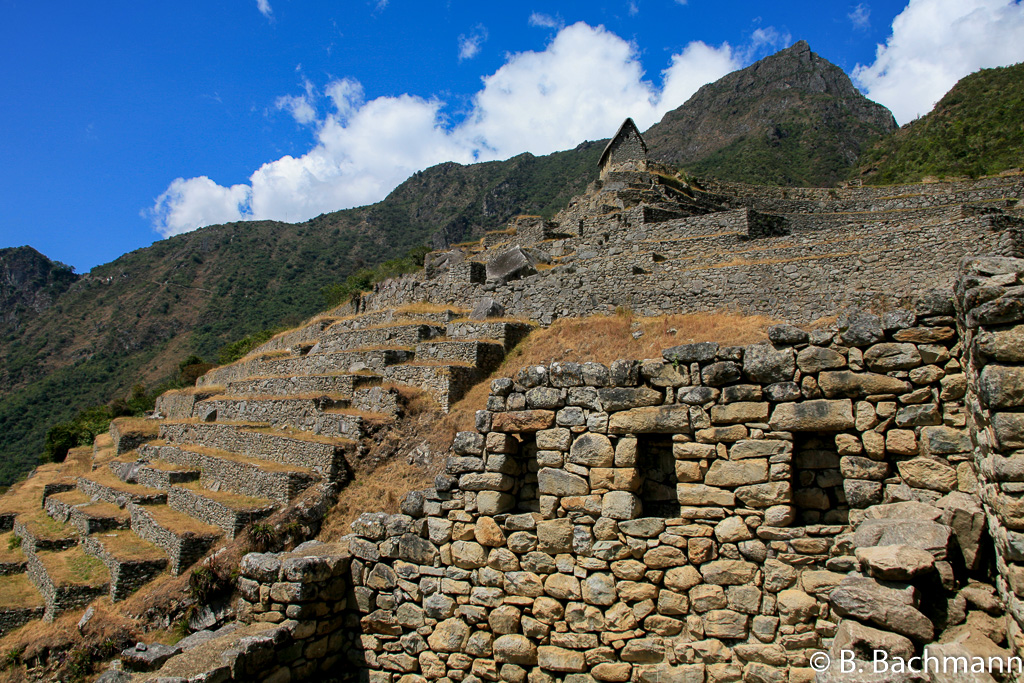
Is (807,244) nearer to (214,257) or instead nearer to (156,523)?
(156,523)

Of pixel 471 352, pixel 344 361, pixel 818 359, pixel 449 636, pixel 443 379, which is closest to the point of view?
pixel 818 359

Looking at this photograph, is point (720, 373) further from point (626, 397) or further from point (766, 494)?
point (766, 494)

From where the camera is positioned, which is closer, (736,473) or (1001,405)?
(1001,405)

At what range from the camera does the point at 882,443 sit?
13.1 ft

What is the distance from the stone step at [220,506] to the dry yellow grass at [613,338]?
18.3ft

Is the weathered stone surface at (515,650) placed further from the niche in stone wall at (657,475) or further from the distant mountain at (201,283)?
the distant mountain at (201,283)

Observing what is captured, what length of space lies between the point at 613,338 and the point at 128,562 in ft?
45.0

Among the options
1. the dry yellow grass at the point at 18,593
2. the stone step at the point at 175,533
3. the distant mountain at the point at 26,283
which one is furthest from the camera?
the distant mountain at the point at 26,283

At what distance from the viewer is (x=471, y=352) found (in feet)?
54.2

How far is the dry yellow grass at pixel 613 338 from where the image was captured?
42.3 feet

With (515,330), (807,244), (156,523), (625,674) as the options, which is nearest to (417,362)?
(515,330)

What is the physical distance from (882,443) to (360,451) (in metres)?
12.5

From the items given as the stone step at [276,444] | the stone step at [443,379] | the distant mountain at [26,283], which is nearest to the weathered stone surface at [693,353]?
the stone step at [443,379]

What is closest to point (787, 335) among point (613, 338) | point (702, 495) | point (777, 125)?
point (702, 495)
